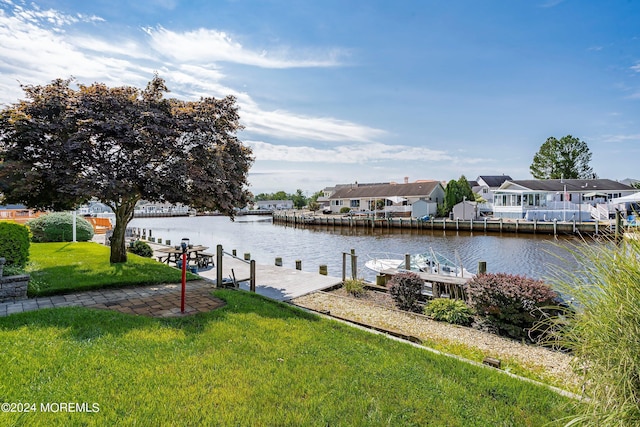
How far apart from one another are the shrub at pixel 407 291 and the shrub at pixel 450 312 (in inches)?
25.8

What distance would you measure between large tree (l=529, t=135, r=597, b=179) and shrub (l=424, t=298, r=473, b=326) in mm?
62892

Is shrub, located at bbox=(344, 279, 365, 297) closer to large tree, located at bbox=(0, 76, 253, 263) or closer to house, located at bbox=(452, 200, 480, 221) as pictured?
large tree, located at bbox=(0, 76, 253, 263)

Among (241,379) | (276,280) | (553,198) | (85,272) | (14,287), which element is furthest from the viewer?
(553,198)

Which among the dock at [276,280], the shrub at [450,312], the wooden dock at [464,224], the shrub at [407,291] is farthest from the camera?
the wooden dock at [464,224]

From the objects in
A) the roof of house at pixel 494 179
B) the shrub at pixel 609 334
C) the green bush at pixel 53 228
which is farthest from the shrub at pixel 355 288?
the roof of house at pixel 494 179

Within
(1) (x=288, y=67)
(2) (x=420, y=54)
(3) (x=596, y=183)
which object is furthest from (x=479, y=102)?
(3) (x=596, y=183)

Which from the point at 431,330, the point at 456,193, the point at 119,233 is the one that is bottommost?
the point at 431,330

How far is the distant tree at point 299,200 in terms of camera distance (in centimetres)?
10750

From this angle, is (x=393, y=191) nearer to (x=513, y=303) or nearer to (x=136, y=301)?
(x=513, y=303)

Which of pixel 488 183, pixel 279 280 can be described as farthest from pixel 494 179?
pixel 279 280

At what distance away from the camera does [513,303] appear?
6.77m

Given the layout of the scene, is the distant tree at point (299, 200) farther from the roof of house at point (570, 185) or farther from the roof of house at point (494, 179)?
the roof of house at point (570, 185)

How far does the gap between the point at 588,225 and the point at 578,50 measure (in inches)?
956

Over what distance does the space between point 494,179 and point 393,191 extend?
27137 millimetres
